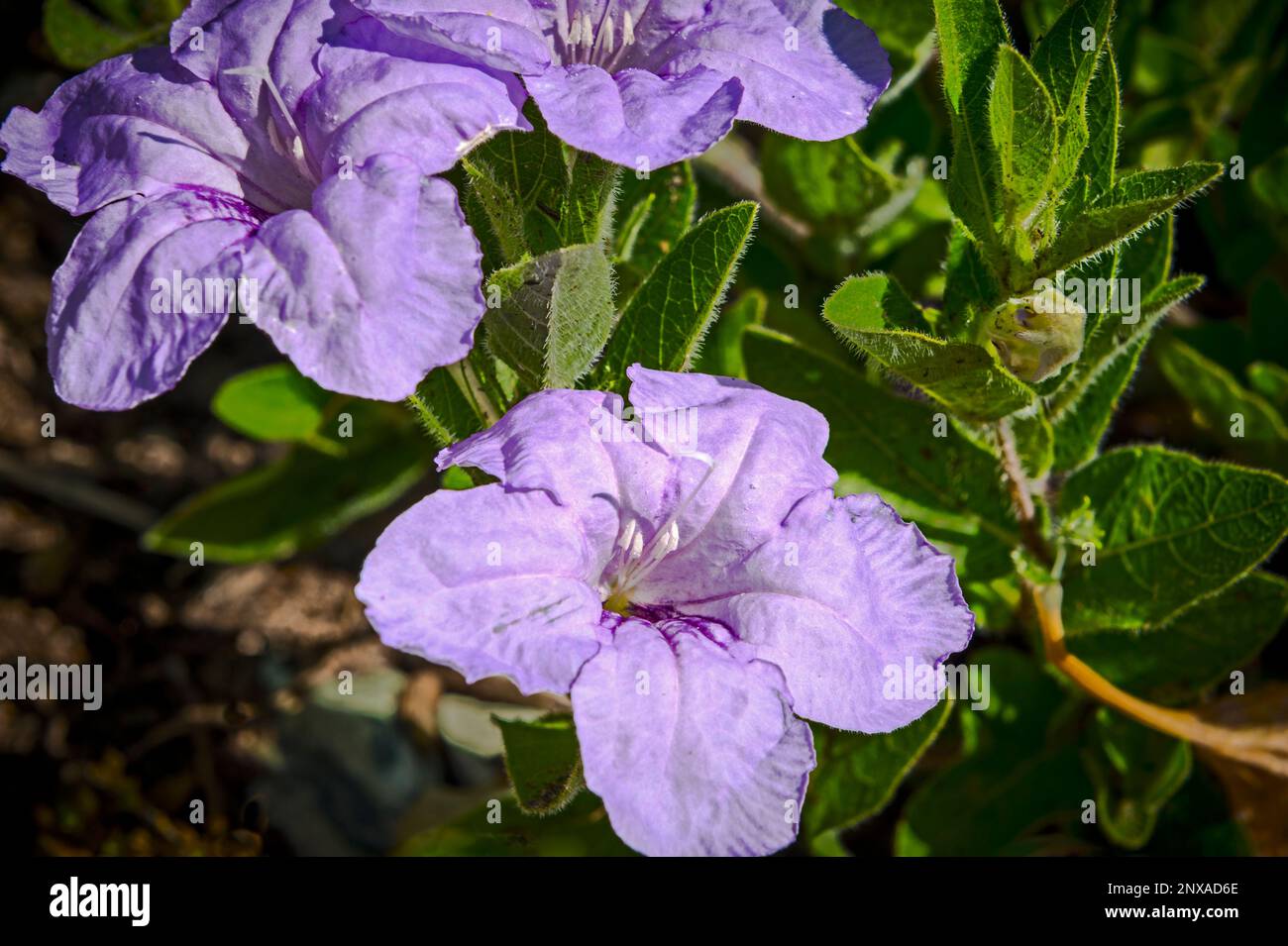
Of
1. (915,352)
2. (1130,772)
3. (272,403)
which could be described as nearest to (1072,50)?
(915,352)

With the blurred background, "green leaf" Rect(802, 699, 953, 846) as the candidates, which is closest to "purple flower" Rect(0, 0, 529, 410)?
the blurred background

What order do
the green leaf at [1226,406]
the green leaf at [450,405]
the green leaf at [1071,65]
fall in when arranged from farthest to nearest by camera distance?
1. the green leaf at [1226,406]
2. the green leaf at [450,405]
3. the green leaf at [1071,65]

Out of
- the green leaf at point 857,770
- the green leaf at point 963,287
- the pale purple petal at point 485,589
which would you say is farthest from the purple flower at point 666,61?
the green leaf at point 857,770

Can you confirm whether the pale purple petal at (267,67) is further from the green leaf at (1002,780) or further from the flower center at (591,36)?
the green leaf at (1002,780)

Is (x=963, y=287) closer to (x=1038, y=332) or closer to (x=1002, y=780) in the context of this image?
(x=1038, y=332)

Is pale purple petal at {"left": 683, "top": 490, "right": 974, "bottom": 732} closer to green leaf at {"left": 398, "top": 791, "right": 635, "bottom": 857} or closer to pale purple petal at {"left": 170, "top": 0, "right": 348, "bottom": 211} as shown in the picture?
green leaf at {"left": 398, "top": 791, "right": 635, "bottom": 857}
